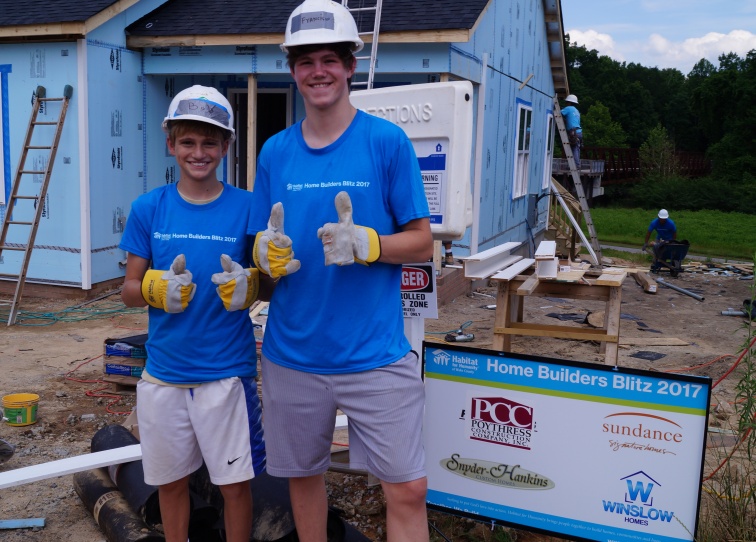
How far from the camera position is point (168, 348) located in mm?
2967

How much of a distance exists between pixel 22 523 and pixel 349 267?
8.27 feet

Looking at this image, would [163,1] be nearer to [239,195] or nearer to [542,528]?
[239,195]

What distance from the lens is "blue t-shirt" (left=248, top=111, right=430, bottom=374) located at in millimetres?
2592

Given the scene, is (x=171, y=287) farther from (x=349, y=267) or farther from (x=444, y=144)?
(x=444, y=144)

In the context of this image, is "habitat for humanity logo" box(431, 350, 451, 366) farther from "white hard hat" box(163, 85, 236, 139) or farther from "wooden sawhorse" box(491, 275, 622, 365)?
"wooden sawhorse" box(491, 275, 622, 365)

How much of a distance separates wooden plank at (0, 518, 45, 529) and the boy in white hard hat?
1282 millimetres

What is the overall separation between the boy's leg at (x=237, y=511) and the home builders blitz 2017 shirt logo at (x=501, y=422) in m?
1.11

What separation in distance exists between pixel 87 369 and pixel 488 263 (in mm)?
3764

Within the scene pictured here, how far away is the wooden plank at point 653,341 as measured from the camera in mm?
8742

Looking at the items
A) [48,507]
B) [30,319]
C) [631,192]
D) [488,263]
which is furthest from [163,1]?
[631,192]

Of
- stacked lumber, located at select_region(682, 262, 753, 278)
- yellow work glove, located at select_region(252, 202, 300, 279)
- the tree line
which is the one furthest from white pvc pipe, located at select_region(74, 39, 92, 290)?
the tree line

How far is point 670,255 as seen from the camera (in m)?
15.3

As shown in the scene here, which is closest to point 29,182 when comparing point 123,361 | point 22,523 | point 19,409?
point 123,361

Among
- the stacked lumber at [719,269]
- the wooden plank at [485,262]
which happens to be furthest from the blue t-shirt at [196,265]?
the stacked lumber at [719,269]
